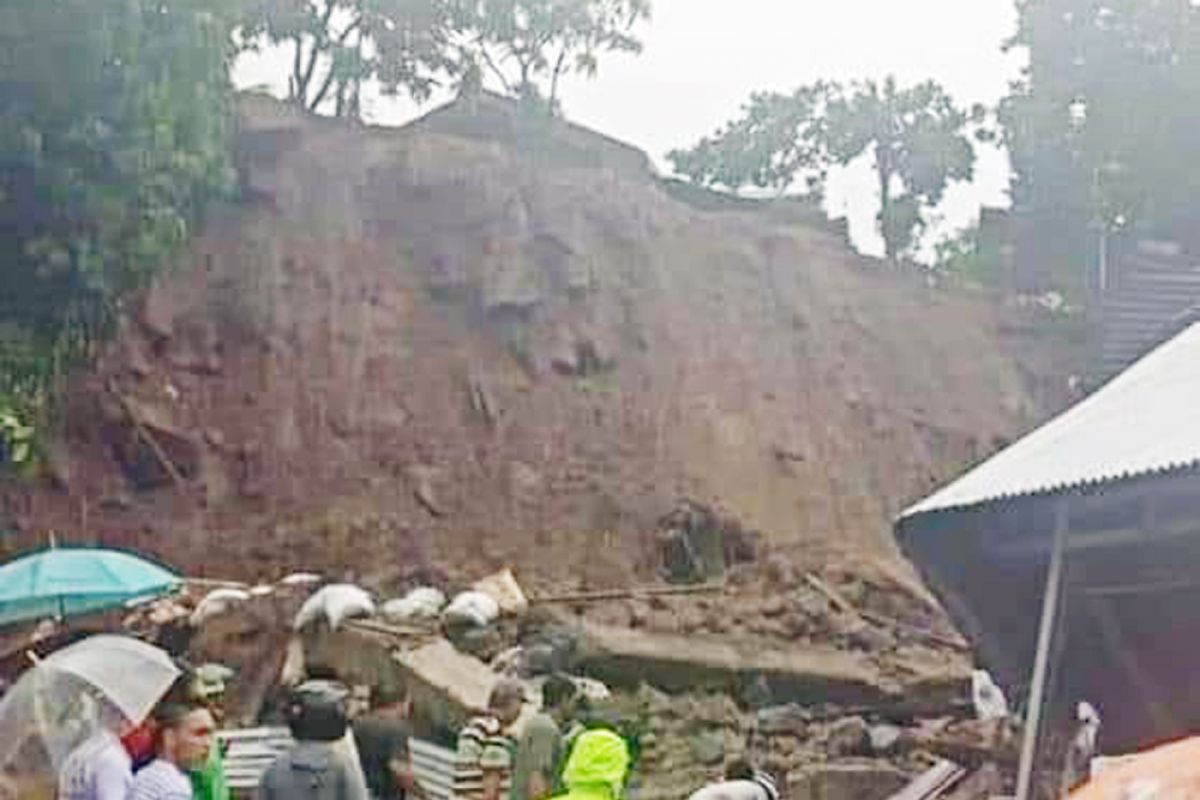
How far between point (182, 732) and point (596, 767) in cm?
146

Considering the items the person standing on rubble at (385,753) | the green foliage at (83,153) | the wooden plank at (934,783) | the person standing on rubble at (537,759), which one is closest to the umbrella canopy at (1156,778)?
the person standing on rubble at (385,753)

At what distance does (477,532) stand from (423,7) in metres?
9.61

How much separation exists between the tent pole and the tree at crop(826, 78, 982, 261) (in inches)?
1155

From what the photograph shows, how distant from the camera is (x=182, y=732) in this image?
604 centimetres

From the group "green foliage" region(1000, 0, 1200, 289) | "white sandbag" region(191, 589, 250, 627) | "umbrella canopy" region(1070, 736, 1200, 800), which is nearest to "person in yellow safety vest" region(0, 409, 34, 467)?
"white sandbag" region(191, 589, 250, 627)

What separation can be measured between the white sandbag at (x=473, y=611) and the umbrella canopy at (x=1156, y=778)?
48.1 ft

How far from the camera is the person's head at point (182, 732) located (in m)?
6.05

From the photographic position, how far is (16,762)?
6.73 meters

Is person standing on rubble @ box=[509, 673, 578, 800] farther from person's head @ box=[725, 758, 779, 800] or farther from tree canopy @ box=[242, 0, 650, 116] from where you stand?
tree canopy @ box=[242, 0, 650, 116]

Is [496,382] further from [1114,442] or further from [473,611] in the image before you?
[1114,442]

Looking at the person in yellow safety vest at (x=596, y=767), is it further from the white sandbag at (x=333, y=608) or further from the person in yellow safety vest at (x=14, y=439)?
the white sandbag at (x=333, y=608)

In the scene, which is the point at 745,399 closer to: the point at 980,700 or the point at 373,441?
the point at 373,441

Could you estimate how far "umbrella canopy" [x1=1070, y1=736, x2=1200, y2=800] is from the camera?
125 inches

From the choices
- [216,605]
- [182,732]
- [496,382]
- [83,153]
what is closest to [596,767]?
[182,732]
